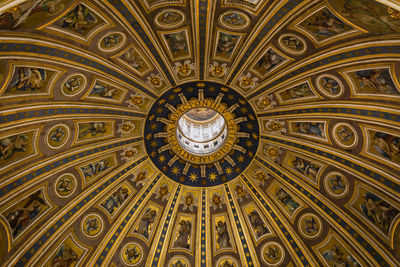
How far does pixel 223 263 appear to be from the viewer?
66.6 feet

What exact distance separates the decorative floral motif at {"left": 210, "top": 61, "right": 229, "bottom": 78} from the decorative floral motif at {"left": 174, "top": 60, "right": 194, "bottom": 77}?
1.18 m

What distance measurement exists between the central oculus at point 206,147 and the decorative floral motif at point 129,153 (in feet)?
2.79

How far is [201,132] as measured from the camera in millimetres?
25641

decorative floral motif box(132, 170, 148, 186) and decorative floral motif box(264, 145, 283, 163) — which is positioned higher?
decorative floral motif box(264, 145, 283, 163)

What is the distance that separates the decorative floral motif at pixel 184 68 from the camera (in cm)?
1775

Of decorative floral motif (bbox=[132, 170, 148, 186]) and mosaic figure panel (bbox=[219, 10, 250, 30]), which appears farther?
decorative floral motif (bbox=[132, 170, 148, 186])

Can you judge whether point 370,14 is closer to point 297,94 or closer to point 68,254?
point 297,94

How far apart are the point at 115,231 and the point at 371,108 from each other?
1550cm

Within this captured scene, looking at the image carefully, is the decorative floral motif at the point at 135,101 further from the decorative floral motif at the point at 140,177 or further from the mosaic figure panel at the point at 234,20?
the mosaic figure panel at the point at 234,20

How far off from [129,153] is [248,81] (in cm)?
844

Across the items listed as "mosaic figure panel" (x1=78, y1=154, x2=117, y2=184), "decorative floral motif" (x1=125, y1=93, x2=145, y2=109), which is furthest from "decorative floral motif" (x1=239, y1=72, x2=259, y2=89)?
"mosaic figure panel" (x1=78, y1=154, x2=117, y2=184)

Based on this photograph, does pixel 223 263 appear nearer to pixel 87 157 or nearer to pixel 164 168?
pixel 164 168

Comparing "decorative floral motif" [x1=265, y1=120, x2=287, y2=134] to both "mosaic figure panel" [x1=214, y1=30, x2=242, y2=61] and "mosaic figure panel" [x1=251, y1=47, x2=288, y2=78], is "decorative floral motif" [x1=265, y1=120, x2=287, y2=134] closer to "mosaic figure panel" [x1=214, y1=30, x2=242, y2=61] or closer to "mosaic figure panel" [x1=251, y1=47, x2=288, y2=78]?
"mosaic figure panel" [x1=251, y1=47, x2=288, y2=78]

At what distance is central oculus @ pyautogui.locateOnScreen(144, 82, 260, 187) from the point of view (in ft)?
64.0
